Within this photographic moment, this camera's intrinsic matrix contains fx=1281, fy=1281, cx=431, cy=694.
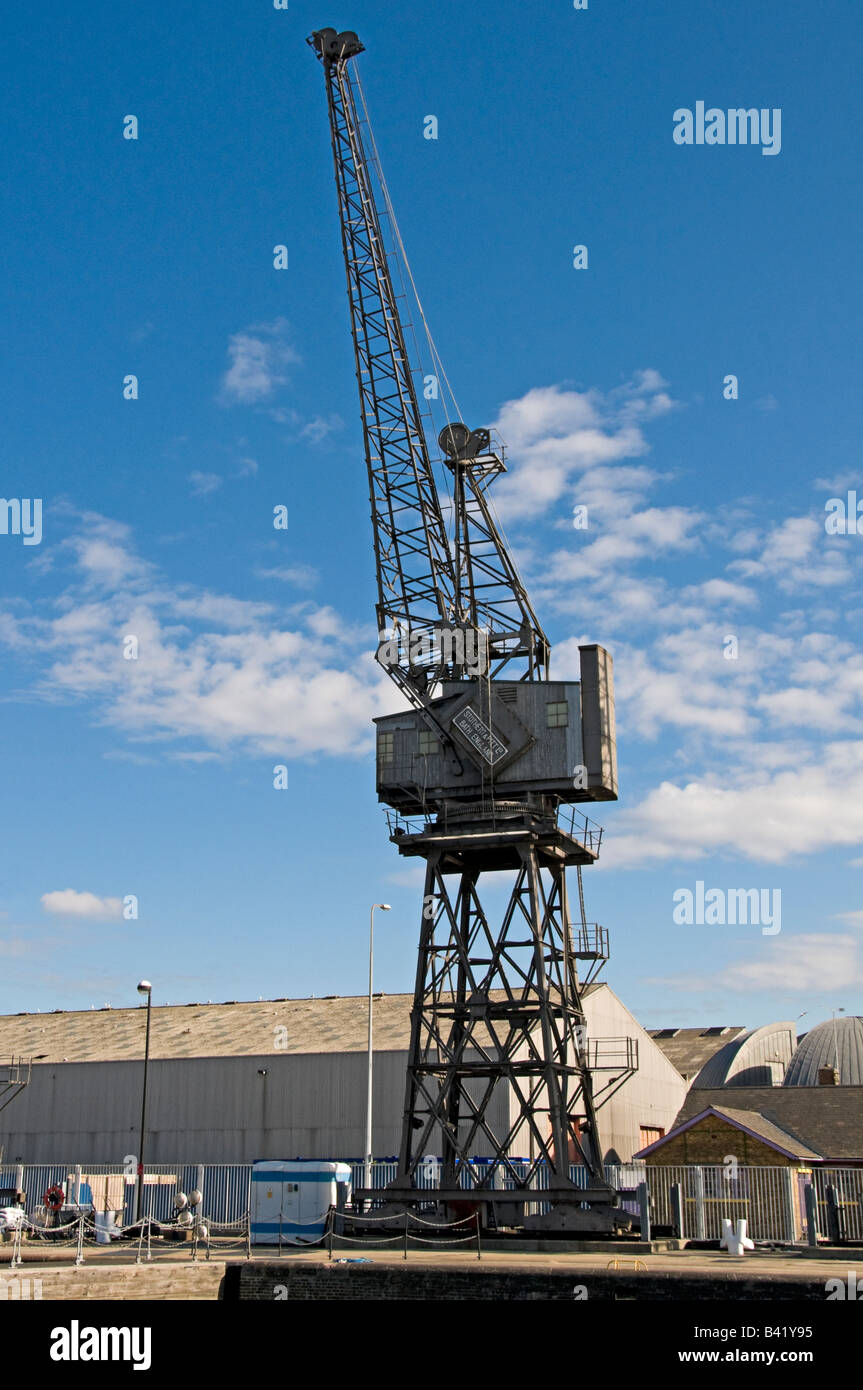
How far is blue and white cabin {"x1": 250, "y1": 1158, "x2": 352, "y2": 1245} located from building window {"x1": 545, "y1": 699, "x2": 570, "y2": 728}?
15.9 meters

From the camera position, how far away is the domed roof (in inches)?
2766

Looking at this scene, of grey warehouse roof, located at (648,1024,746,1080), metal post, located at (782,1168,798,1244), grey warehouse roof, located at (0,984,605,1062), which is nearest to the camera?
metal post, located at (782,1168,798,1244)

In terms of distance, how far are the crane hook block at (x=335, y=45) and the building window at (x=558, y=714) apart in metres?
24.5

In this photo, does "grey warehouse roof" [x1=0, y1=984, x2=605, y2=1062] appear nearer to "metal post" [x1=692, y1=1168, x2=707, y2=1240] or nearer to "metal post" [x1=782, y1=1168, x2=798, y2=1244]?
"metal post" [x1=692, y1=1168, x2=707, y2=1240]

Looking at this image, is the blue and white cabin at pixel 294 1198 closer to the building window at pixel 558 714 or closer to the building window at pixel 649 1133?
the building window at pixel 558 714

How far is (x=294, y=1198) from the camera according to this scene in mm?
40500

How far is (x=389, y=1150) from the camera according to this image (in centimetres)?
5544

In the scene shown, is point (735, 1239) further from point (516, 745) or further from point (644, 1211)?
point (516, 745)

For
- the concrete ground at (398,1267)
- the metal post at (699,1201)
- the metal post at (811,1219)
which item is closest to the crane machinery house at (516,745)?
the metal post at (699,1201)

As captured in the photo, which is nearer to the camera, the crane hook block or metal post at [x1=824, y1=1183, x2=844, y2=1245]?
metal post at [x1=824, y1=1183, x2=844, y2=1245]

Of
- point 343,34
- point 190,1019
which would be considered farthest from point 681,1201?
point 343,34

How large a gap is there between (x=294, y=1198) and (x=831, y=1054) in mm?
40979

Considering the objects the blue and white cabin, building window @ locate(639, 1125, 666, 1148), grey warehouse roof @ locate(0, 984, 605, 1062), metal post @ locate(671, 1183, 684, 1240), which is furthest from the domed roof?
the blue and white cabin
